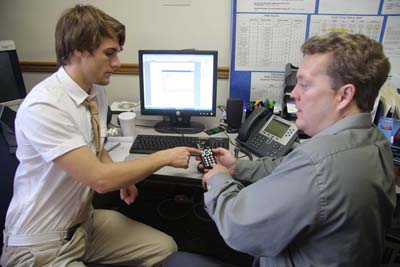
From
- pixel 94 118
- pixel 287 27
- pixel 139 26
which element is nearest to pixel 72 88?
pixel 94 118

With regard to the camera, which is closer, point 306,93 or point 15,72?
point 306,93

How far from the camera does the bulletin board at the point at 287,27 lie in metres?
1.74

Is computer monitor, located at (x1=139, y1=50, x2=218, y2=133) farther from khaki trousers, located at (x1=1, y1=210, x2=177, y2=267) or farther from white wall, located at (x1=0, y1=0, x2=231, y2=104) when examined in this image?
khaki trousers, located at (x1=1, y1=210, x2=177, y2=267)

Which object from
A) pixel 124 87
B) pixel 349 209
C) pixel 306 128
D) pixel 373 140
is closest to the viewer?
pixel 349 209

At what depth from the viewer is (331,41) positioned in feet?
2.70

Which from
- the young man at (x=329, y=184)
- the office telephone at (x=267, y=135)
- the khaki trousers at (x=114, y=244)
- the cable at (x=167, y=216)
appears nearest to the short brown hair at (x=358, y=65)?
the young man at (x=329, y=184)

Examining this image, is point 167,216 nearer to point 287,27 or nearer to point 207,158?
point 207,158

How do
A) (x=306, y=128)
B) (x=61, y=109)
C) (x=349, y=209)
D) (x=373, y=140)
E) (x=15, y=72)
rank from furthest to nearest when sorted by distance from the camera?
1. (x=15, y=72)
2. (x=61, y=109)
3. (x=306, y=128)
4. (x=373, y=140)
5. (x=349, y=209)

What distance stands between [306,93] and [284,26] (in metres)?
1.09

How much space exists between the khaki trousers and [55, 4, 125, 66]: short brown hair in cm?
66

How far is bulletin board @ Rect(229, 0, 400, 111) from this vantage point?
174 centimetres

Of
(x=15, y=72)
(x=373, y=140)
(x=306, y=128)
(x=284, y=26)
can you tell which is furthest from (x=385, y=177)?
(x=15, y=72)

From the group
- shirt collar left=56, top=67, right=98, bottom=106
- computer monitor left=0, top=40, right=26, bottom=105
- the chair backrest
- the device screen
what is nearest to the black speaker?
the device screen

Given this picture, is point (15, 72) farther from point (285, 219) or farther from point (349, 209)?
point (349, 209)
